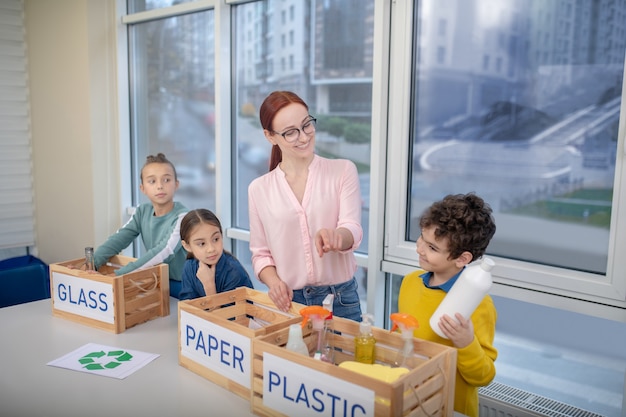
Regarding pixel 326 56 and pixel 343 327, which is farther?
pixel 326 56

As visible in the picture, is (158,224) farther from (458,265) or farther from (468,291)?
(468,291)

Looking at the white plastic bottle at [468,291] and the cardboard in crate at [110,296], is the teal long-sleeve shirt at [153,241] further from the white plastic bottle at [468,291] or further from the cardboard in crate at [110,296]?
the white plastic bottle at [468,291]

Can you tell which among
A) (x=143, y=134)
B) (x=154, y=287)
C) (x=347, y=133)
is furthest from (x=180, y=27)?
(x=154, y=287)

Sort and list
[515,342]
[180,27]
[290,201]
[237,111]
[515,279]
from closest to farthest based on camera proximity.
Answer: [290,201], [515,279], [515,342], [237,111], [180,27]

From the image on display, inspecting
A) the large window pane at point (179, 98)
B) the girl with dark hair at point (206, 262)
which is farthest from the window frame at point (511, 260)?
the large window pane at point (179, 98)

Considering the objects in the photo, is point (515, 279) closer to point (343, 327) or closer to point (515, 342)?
point (515, 342)

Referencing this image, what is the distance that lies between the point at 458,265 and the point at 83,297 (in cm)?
130

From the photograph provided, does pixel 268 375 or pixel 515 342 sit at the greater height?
pixel 268 375

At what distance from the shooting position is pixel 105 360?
65.9 inches

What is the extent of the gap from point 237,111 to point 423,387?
219 cm

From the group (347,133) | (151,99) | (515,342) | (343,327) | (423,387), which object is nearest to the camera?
(423,387)

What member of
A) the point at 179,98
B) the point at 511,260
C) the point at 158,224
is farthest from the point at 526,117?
the point at 179,98

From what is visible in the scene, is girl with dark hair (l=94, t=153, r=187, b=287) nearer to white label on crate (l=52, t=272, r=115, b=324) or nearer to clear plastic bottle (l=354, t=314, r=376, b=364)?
white label on crate (l=52, t=272, r=115, b=324)

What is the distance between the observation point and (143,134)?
3.64 m
